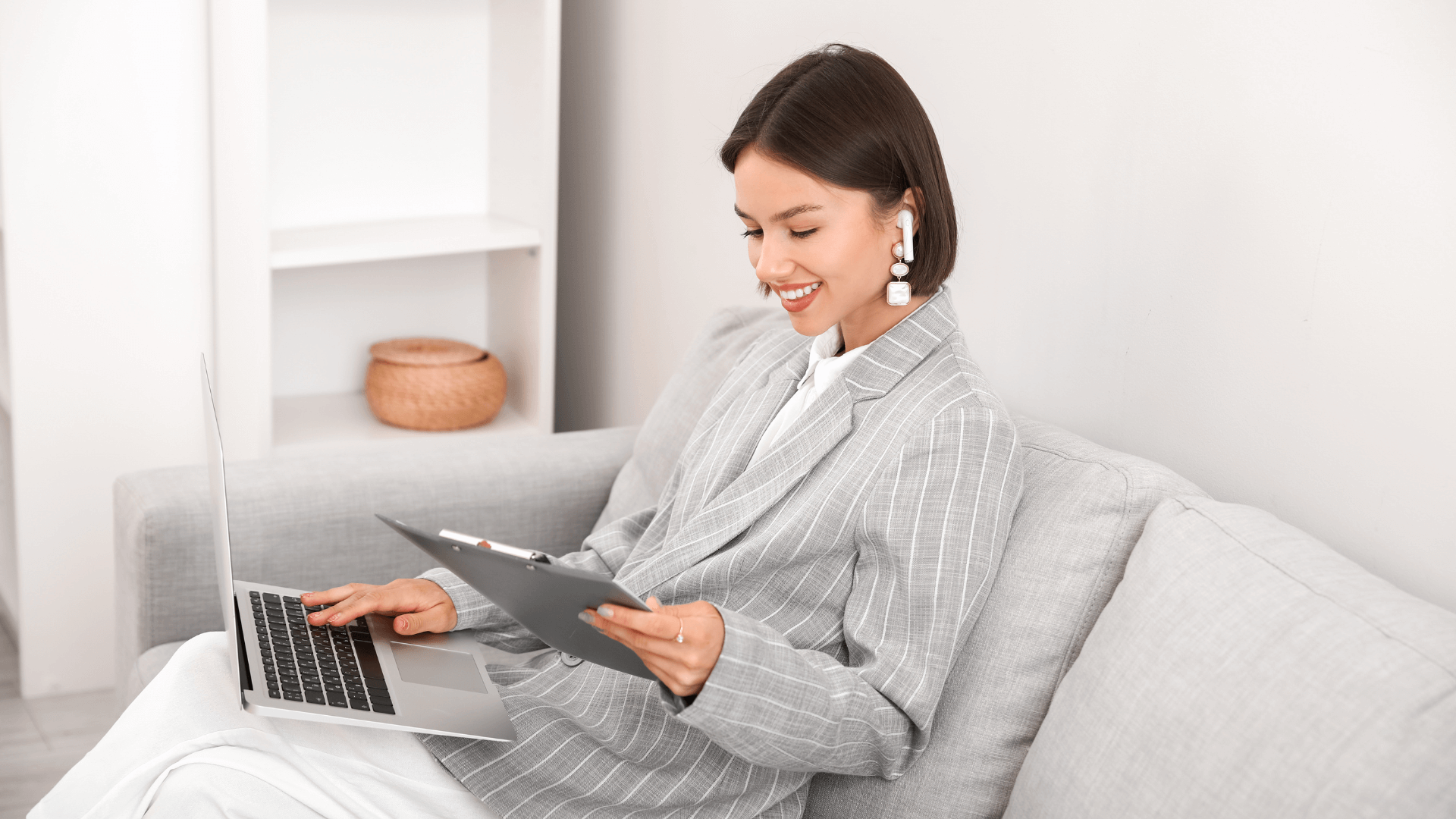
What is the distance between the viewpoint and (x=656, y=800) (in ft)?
3.77

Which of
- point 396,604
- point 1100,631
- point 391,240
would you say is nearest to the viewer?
point 1100,631

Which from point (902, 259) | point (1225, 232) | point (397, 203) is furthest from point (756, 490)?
point (397, 203)

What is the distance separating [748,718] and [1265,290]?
62 centimetres

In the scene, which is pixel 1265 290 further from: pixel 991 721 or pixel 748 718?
pixel 748 718

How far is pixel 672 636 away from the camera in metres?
0.97

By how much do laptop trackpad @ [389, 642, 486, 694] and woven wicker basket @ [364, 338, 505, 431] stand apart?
3.81 ft

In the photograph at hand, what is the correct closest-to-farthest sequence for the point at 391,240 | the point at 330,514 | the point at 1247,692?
the point at 1247,692 → the point at 330,514 → the point at 391,240

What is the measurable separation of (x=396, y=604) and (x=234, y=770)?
272 millimetres

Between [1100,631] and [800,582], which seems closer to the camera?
[1100,631]

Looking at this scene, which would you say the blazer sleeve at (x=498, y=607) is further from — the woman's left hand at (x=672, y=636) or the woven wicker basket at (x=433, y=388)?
the woven wicker basket at (x=433, y=388)

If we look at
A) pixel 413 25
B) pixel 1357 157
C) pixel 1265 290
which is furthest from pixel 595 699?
pixel 413 25

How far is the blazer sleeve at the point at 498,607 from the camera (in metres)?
1.36

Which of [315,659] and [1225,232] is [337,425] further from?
[1225,232]

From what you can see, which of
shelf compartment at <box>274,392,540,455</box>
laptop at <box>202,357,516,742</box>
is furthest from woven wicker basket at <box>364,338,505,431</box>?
laptop at <box>202,357,516,742</box>
